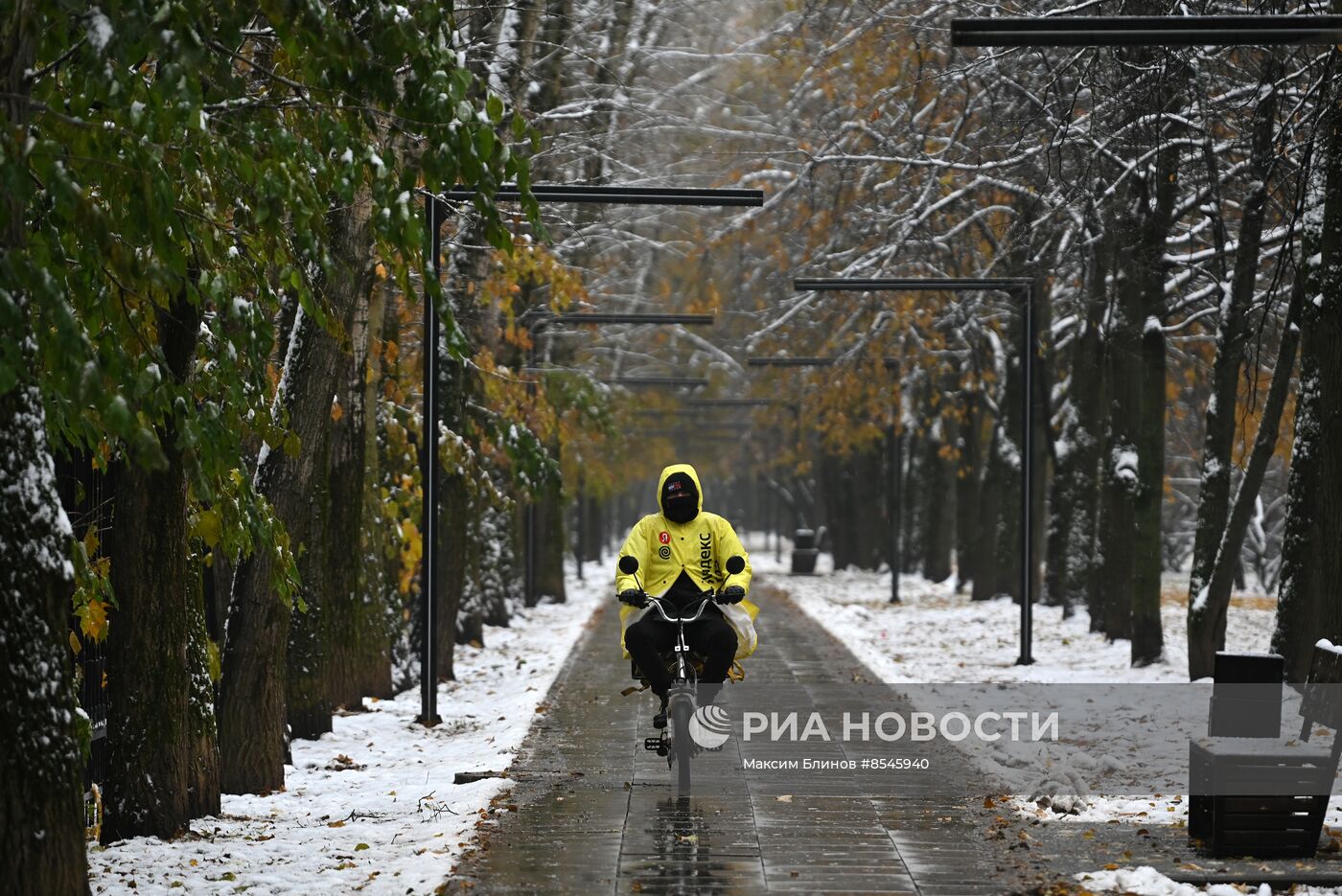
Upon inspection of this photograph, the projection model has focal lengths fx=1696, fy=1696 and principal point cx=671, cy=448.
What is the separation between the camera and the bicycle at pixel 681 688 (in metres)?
10.3

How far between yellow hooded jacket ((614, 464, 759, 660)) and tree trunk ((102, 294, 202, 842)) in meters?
2.82

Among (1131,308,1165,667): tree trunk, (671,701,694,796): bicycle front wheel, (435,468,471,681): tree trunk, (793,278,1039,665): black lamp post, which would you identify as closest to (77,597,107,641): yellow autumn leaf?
(671,701,694,796): bicycle front wheel

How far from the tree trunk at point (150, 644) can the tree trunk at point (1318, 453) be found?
6940 millimetres

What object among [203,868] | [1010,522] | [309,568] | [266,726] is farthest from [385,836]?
[1010,522]

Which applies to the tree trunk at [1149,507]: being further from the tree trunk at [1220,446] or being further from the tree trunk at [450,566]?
the tree trunk at [450,566]

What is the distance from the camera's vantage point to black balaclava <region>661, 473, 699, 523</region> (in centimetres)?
1058

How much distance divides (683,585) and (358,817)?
8.04ft

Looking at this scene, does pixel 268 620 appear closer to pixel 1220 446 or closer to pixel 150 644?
pixel 150 644

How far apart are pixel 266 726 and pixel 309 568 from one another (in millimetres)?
2272

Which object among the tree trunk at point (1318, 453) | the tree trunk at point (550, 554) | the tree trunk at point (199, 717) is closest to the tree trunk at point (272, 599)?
the tree trunk at point (199, 717)

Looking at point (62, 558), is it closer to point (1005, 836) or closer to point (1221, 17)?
point (1005, 836)

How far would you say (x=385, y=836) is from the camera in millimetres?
9320

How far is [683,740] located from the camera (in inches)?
408

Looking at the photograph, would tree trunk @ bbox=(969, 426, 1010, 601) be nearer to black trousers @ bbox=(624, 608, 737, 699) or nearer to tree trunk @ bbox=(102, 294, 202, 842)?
black trousers @ bbox=(624, 608, 737, 699)
